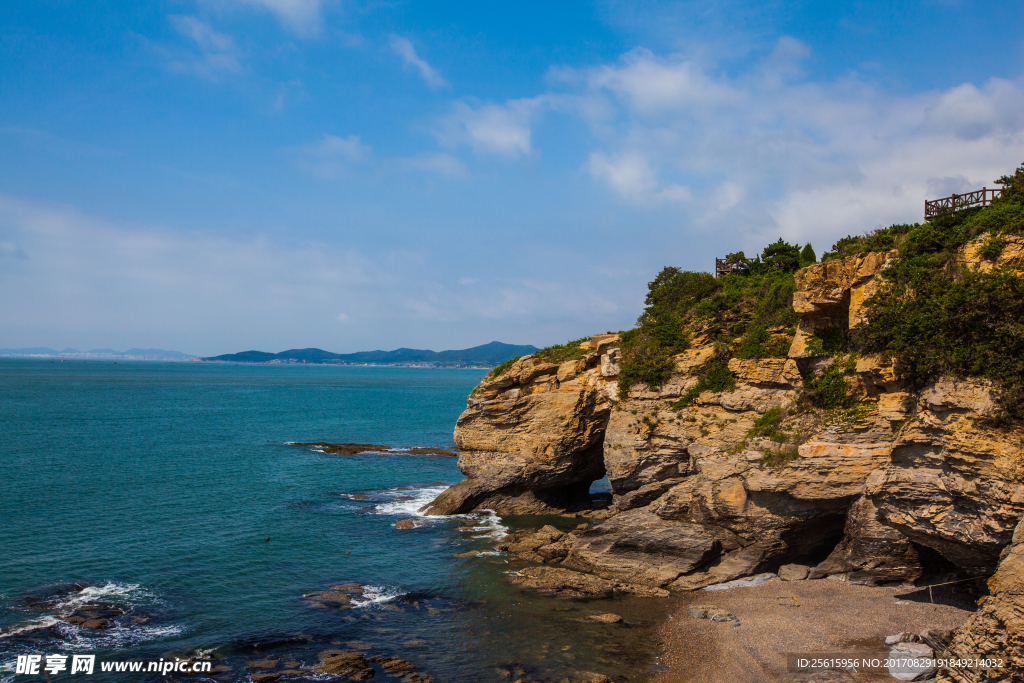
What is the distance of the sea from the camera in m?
19.4

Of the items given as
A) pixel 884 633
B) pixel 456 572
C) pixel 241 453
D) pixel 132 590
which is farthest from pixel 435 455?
pixel 884 633

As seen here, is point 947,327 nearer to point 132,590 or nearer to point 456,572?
point 456,572

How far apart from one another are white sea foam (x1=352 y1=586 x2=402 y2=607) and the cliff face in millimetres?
8263

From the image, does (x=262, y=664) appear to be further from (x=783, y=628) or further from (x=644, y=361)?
(x=644, y=361)

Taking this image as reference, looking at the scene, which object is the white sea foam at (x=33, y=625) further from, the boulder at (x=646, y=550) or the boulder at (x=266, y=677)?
the boulder at (x=646, y=550)

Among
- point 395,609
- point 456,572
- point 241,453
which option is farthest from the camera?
point 241,453

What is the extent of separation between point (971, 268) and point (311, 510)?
116 ft

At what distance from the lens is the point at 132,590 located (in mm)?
23891

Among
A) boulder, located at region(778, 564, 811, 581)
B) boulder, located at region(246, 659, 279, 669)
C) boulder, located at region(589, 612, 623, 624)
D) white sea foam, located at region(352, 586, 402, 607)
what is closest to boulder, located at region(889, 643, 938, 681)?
boulder, located at region(778, 564, 811, 581)

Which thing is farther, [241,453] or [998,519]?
[241,453]

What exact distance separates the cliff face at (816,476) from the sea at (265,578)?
4288 millimetres

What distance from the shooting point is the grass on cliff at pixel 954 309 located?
57.5 ft

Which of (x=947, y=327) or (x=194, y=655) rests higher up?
(x=947, y=327)

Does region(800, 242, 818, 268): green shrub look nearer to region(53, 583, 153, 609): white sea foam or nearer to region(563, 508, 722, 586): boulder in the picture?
region(563, 508, 722, 586): boulder
